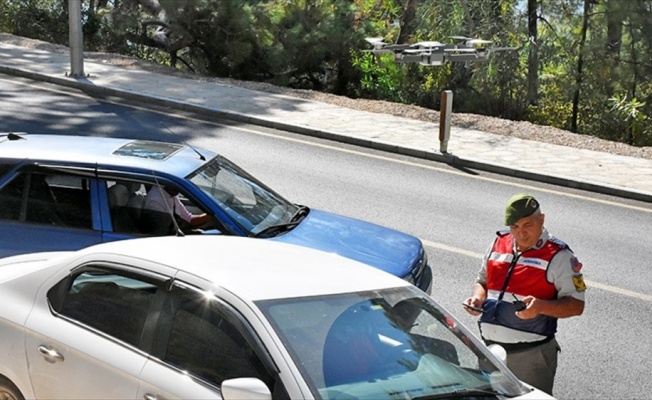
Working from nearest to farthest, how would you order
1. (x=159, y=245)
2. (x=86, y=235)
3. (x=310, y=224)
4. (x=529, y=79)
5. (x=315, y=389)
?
(x=315, y=389) → (x=159, y=245) → (x=86, y=235) → (x=310, y=224) → (x=529, y=79)

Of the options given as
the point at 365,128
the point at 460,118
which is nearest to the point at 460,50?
the point at 365,128

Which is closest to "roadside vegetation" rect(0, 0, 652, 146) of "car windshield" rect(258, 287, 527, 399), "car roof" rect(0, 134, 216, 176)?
"car roof" rect(0, 134, 216, 176)

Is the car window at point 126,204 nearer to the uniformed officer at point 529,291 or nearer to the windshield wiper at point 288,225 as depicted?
the windshield wiper at point 288,225

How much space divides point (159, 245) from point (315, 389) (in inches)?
59.9

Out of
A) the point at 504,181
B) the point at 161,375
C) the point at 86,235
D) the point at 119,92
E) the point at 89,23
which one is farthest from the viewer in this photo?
the point at 89,23

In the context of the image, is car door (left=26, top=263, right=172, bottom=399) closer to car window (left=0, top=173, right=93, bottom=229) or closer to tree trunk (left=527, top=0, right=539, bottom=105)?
car window (left=0, top=173, right=93, bottom=229)

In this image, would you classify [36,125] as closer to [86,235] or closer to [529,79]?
[86,235]

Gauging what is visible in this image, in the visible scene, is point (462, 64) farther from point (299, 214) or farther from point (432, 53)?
point (299, 214)

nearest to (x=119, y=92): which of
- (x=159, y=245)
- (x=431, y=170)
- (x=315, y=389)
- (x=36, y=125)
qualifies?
(x=36, y=125)

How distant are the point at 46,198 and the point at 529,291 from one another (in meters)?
4.09

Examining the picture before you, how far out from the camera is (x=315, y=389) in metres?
4.84

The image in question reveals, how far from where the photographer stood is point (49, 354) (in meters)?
5.80

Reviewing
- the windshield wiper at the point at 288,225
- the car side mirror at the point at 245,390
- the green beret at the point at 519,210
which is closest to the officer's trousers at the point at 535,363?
the green beret at the point at 519,210

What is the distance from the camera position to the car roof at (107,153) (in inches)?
338
